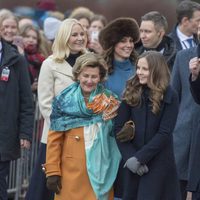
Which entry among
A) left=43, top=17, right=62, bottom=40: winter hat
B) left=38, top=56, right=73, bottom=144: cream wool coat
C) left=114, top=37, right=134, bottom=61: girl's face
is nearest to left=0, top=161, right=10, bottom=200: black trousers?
left=38, top=56, right=73, bottom=144: cream wool coat

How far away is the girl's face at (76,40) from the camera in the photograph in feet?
28.9

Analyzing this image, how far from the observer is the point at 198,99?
312 inches

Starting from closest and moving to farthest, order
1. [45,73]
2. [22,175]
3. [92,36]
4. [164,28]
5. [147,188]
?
[147,188], [45,73], [164,28], [22,175], [92,36]

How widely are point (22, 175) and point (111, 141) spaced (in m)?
3.16

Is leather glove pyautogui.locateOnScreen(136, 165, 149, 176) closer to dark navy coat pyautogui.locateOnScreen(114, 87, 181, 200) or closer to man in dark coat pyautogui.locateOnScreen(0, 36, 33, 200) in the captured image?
dark navy coat pyautogui.locateOnScreen(114, 87, 181, 200)

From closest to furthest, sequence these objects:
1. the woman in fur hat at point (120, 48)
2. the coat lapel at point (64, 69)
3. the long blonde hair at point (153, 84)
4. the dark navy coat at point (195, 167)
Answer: the long blonde hair at point (153, 84), the dark navy coat at point (195, 167), the woman in fur hat at point (120, 48), the coat lapel at point (64, 69)

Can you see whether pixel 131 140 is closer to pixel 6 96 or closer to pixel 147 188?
pixel 147 188

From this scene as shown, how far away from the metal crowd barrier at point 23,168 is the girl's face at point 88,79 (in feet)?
9.31

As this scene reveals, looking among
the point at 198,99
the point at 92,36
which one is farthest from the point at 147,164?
the point at 92,36

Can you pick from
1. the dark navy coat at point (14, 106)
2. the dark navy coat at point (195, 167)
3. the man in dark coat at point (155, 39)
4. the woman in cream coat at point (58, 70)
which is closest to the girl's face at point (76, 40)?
the woman in cream coat at point (58, 70)

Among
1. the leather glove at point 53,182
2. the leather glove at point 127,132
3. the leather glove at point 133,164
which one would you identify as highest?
the leather glove at point 127,132

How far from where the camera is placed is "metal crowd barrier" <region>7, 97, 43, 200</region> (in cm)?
1086

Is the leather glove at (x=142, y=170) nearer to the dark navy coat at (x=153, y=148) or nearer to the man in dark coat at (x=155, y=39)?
the dark navy coat at (x=153, y=148)

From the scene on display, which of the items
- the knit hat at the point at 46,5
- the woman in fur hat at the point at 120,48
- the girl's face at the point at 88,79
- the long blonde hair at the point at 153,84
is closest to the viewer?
the long blonde hair at the point at 153,84
